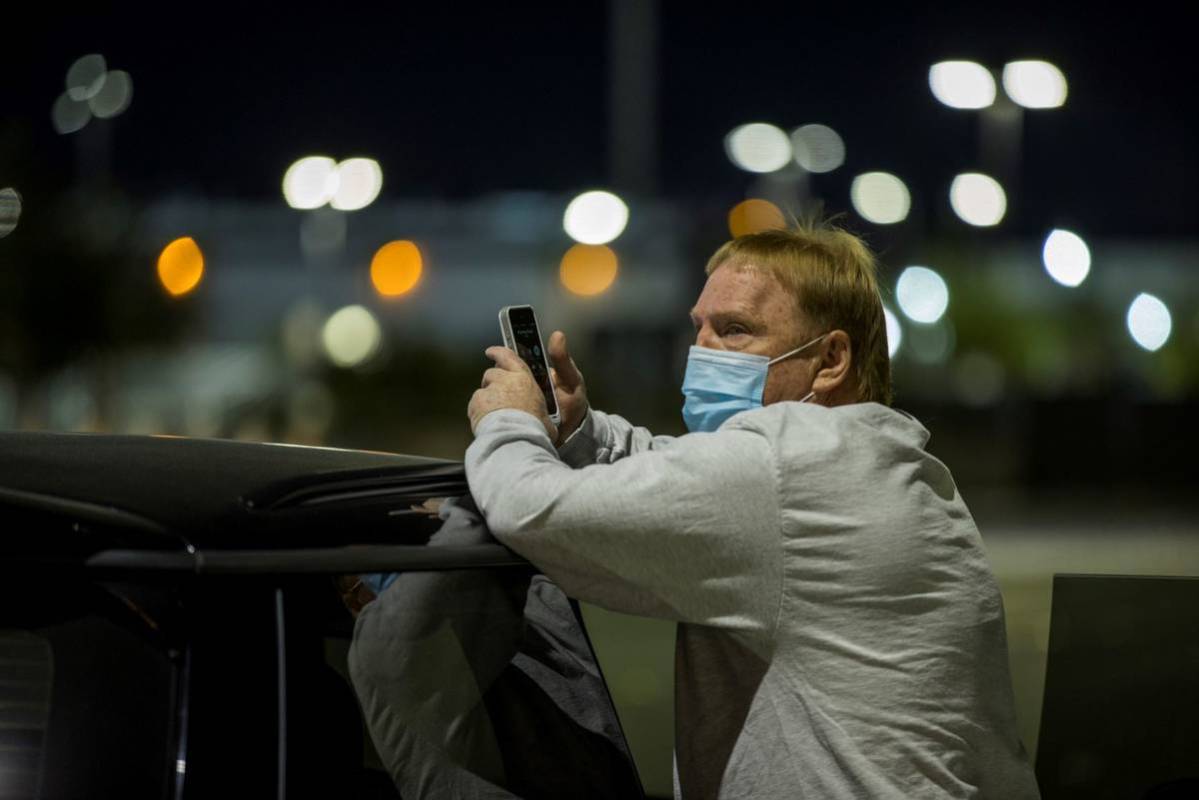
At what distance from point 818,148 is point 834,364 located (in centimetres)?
3858

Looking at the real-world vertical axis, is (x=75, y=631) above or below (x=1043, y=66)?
below

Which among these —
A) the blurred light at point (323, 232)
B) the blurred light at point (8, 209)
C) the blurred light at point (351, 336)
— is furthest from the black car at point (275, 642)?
the blurred light at point (323, 232)

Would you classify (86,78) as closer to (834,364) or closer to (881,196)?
(881,196)

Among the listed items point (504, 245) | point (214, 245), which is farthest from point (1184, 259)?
point (214, 245)

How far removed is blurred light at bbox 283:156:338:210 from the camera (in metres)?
24.2

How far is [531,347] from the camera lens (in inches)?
110

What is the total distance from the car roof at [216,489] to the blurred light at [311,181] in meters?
22.0

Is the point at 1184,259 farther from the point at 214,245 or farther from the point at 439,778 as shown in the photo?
the point at 439,778

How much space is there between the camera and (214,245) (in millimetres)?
51844

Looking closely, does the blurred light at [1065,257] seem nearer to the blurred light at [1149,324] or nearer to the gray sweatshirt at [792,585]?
the blurred light at [1149,324]

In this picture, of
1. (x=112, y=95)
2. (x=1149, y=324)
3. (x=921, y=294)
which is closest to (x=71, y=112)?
(x=112, y=95)

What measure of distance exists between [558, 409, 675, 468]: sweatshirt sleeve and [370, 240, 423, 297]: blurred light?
1813 cm

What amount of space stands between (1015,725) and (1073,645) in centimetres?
72

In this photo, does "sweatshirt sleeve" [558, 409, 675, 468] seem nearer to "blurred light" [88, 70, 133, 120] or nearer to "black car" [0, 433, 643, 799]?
"black car" [0, 433, 643, 799]
